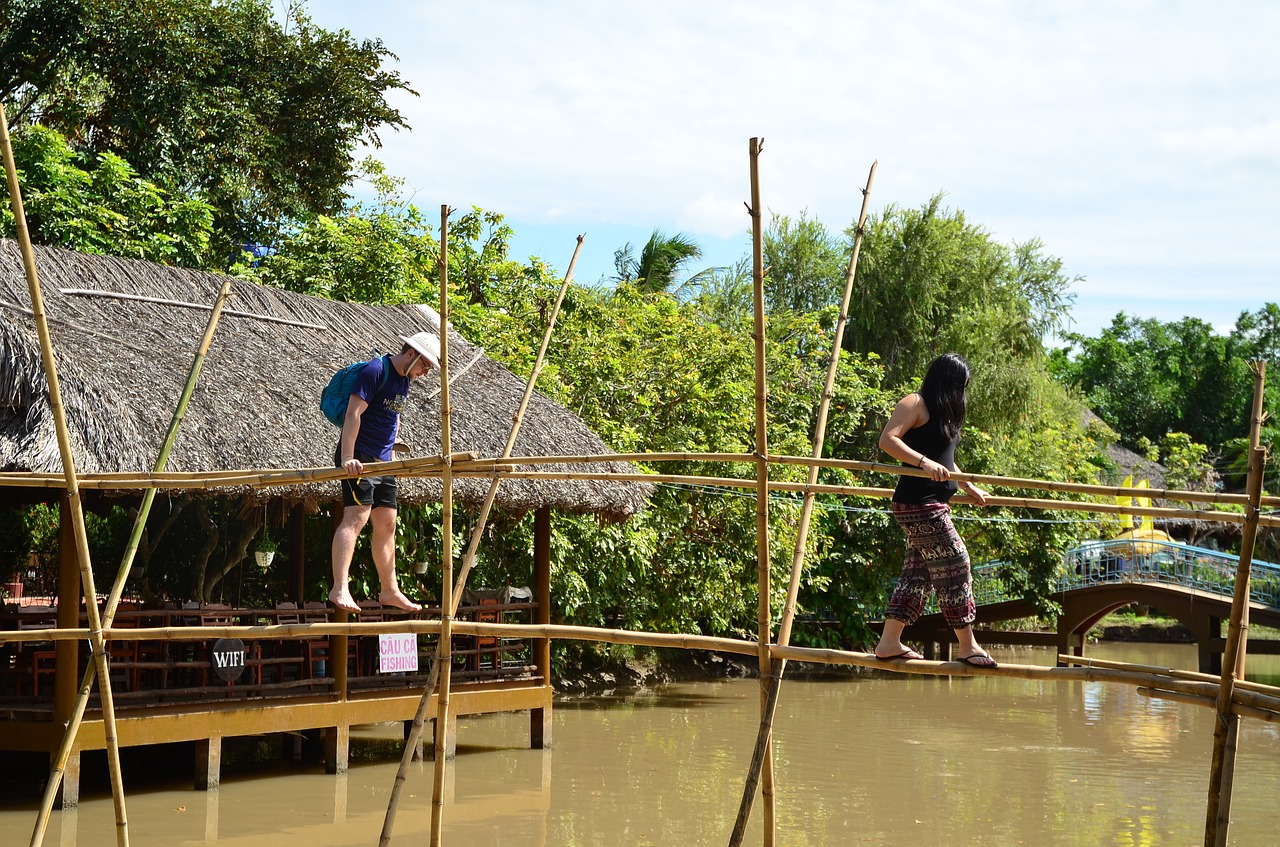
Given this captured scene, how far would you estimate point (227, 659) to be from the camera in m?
8.96

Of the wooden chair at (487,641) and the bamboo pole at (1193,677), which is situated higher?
the bamboo pole at (1193,677)

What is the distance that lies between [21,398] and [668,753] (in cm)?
639

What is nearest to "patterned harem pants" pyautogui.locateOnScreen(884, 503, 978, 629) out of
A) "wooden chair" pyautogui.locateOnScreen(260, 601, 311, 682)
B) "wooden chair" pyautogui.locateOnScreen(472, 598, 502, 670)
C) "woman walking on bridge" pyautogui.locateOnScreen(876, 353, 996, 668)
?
"woman walking on bridge" pyautogui.locateOnScreen(876, 353, 996, 668)

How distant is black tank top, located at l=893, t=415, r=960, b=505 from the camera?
459cm

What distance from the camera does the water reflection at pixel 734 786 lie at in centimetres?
855

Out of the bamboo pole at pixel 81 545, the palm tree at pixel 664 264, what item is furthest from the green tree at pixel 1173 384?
the bamboo pole at pixel 81 545

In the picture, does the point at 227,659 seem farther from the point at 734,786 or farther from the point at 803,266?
the point at 803,266

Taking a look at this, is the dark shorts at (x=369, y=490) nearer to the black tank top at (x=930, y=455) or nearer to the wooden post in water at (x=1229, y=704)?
the black tank top at (x=930, y=455)

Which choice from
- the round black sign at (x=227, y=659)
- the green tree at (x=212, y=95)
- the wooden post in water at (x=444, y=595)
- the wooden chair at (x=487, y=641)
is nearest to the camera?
the wooden post in water at (x=444, y=595)

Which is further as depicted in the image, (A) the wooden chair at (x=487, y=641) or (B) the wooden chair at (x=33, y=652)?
(A) the wooden chair at (x=487, y=641)

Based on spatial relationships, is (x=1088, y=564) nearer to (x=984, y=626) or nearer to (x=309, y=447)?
(x=984, y=626)

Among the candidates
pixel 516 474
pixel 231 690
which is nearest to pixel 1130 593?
pixel 231 690

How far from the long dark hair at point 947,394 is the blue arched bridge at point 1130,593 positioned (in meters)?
14.3

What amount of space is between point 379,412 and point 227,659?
165 inches
